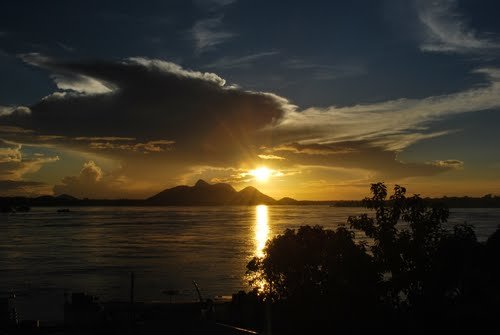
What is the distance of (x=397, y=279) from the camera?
2975 cm

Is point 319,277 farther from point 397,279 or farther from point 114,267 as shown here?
point 114,267

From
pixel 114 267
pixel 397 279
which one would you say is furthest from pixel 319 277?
pixel 114 267

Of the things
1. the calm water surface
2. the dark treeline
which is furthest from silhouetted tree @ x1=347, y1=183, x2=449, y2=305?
the calm water surface

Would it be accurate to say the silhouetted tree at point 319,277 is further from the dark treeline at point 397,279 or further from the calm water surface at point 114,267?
the calm water surface at point 114,267

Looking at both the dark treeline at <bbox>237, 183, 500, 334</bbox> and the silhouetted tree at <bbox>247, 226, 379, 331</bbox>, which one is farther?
the silhouetted tree at <bbox>247, 226, 379, 331</bbox>

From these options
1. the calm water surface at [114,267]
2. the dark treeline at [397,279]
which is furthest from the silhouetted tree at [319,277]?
the calm water surface at [114,267]

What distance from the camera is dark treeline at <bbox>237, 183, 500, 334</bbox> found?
94.7 feet

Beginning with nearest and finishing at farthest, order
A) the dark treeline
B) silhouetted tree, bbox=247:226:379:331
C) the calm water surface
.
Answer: the dark treeline
silhouetted tree, bbox=247:226:379:331
the calm water surface

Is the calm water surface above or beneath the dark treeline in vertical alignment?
beneath

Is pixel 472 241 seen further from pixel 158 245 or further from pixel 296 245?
pixel 158 245

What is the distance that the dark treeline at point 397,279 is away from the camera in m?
28.9

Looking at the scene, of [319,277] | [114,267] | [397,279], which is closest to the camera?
[397,279]

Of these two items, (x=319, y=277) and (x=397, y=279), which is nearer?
(x=397, y=279)

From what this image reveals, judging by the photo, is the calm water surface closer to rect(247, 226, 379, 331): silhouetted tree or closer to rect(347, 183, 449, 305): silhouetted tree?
rect(247, 226, 379, 331): silhouetted tree
